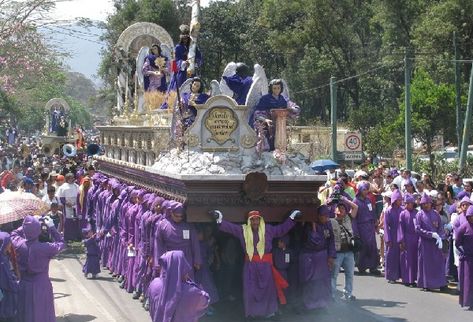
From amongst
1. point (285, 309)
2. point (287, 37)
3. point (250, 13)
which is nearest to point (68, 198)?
point (285, 309)

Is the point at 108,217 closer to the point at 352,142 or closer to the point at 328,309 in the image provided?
the point at 328,309

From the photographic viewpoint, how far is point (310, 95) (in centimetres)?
4966

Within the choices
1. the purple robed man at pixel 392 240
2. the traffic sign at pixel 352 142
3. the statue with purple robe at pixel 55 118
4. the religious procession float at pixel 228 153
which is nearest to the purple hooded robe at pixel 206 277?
the religious procession float at pixel 228 153

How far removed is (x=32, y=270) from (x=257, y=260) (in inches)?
→ 117

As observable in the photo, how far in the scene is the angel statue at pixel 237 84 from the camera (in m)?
13.1

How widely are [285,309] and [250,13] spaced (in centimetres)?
4146

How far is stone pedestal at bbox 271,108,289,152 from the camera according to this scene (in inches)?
463

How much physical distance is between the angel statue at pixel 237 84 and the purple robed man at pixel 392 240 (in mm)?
3343

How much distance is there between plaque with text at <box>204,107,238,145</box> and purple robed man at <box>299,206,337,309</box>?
158cm

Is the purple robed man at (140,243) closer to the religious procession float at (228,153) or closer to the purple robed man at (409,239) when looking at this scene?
the religious procession float at (228,153)

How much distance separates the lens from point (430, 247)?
45.2 feet

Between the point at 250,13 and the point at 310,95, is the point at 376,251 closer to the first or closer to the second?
the point at 310,95

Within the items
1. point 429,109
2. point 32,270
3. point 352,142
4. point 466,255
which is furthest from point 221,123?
point 429,109

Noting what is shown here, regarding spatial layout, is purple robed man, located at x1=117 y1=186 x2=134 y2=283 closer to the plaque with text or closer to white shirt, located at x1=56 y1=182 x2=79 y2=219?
the plaque with text
